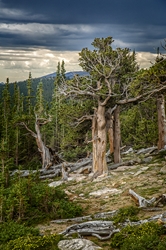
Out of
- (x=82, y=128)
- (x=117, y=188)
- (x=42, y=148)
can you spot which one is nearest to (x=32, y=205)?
(x=117, y=188)

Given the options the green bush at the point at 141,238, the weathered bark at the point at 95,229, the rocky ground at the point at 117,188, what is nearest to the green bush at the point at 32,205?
the rocky ground at the point at 117,188

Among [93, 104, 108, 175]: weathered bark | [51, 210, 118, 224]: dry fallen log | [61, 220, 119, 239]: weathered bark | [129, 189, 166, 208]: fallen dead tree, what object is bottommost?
[51, 210, 118, 224]: dry fallen log

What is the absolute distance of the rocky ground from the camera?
13281 mm

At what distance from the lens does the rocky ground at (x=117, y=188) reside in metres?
13.3

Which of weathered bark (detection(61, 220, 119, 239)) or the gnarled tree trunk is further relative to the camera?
the gnarled tree trunk

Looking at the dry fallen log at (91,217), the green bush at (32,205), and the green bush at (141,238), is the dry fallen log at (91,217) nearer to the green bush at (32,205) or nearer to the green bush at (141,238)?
the green bush at (32,205)

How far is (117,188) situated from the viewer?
16.7m

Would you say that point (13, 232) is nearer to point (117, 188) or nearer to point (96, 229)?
point (96, 229)

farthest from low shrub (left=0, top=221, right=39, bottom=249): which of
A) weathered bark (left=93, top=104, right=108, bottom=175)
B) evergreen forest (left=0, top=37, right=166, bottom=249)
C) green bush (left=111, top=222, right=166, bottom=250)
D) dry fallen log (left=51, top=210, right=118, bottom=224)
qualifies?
weathered bark (left=93, top=104, right=108, bottom=175)

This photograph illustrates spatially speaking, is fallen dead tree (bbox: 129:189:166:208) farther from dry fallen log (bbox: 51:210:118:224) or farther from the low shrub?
the low shrub

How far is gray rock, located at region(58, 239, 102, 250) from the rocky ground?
2055 mm

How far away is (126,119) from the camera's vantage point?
36.4 m

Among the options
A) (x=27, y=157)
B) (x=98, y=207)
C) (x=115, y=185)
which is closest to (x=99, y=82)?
(x=115, y=185)

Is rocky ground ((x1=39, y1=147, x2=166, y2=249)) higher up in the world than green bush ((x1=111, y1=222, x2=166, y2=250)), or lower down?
lower down
